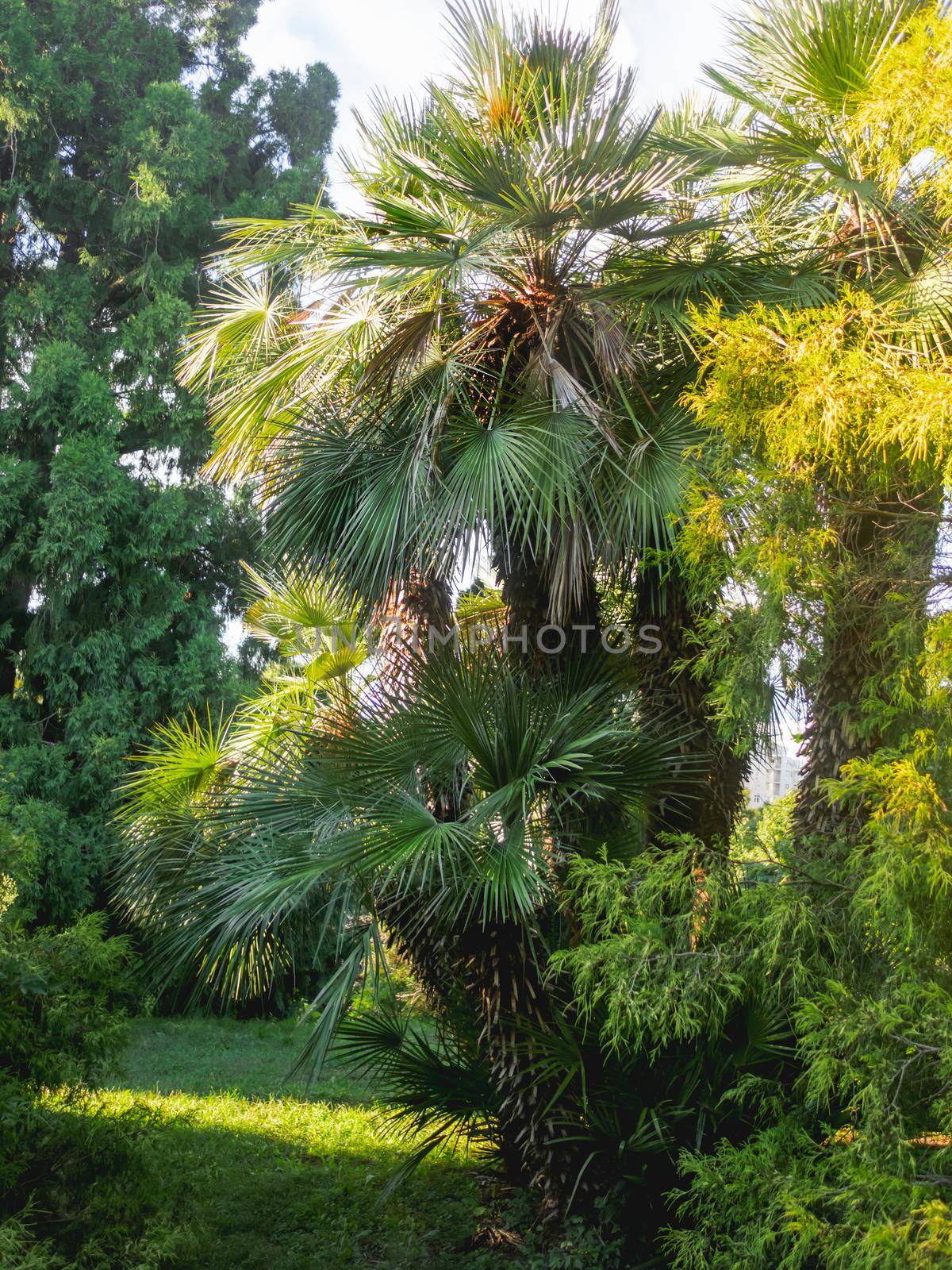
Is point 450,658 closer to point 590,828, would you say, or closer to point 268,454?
point 590,828

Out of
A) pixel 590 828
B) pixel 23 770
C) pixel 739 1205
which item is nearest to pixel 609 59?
pixel 590 828

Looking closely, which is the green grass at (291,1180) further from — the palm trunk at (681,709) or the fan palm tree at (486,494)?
the palm trunk at (681,709)

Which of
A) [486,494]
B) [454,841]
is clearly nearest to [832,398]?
[486,494]

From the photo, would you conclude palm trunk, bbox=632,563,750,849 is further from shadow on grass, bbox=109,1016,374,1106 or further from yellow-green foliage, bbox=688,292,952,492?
shadow on grass, bbox=109,1016,374,1106

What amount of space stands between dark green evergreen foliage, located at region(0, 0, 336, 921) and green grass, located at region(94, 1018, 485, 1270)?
4956mm

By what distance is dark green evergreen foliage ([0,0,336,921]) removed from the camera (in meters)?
14.9

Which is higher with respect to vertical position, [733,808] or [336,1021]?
[733,808]

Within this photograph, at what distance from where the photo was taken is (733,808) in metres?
7.10

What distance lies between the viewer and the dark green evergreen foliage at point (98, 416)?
585 inches

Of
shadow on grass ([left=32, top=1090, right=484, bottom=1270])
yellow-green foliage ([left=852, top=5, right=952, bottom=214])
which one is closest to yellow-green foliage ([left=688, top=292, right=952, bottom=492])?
yellow-green foliage ([left=852, top=5, right=952, bottom=214])

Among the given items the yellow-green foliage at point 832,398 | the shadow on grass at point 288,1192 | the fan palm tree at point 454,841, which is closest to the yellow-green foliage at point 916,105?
the yellow-green foliage at point 832,398

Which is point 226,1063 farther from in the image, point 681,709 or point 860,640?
point 860,640

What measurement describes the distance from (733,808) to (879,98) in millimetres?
4156

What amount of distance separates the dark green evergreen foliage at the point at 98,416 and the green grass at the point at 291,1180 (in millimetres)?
4956
